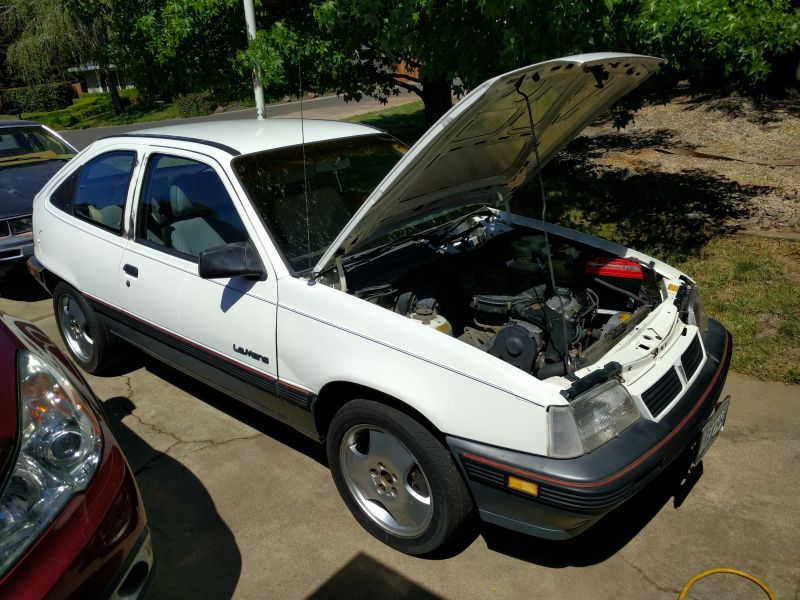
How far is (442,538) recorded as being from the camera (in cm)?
265

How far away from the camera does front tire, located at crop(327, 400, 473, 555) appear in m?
2.55

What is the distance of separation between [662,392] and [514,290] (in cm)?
101

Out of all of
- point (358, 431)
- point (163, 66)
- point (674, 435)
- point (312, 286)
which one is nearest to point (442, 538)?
point (358, 431)

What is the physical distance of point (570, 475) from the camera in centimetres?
226

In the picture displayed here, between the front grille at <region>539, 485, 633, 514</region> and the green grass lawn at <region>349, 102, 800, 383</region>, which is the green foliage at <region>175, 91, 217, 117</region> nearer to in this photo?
the green grass lawn at <region>349, 102, 800, 383</region>

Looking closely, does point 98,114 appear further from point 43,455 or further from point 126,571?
point 126,571

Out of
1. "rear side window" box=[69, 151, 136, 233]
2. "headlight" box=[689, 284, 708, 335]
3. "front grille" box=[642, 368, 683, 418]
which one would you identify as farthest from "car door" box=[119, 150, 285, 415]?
"headlight" box=[689, 284, 708, 335]

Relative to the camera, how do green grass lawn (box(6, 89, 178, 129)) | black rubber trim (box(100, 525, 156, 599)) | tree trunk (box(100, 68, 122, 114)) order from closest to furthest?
black rubber trim (box(100, 525, 156, 599)) < green grass lawn (box(6, 89, 178, 129)) < tree trunk (box(100, 68, 122, 114))

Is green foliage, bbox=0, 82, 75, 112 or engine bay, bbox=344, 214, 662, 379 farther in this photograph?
green foliage, bbox=0, 82, 75, 112

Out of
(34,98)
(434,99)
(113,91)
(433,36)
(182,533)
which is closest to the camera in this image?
(182,533)

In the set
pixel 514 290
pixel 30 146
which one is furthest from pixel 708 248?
pixel 30 146

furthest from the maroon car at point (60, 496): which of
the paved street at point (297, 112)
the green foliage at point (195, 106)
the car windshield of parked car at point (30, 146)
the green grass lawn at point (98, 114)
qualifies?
the green grass lawn at point (98, 114)

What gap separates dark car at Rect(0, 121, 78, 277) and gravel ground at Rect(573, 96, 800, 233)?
6.41m

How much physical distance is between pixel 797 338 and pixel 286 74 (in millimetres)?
5338
